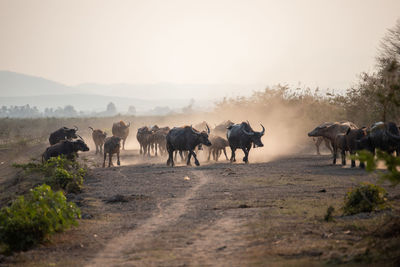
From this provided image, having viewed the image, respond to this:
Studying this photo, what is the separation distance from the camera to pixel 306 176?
1912 cm

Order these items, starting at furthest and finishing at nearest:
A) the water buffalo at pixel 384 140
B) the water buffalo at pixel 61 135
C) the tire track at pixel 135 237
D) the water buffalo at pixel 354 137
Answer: the water buffalo at pixel 61 135
the water buffalo at pixel 354 137
the water buffalo at pixel 384 140
the tire track at pixel 135 237

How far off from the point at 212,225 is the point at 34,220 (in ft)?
11.6

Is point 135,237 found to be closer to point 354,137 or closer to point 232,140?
point 354,137

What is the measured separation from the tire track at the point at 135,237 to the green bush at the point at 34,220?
1.20 m

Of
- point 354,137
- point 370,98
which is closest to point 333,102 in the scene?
point 370,98

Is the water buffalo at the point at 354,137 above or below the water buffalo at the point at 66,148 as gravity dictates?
above

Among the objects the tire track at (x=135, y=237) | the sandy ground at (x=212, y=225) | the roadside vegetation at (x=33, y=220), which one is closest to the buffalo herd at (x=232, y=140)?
the sandy ground at (x=212, y=225)

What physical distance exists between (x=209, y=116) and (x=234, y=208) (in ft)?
132

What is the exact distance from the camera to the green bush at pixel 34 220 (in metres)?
9.99

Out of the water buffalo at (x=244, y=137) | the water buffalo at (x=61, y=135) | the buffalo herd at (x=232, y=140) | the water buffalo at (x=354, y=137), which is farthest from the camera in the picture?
the water buffalo at (x=61, y=135)

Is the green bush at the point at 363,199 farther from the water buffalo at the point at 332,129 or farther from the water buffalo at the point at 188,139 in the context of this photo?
the water buffalo at the point at 188,139

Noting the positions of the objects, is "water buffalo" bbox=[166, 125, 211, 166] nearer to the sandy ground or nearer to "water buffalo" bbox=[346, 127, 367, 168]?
the sandy ground

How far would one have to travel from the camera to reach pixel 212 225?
11.1 m

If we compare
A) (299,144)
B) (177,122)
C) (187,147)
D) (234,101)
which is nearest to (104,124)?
(177,122)
